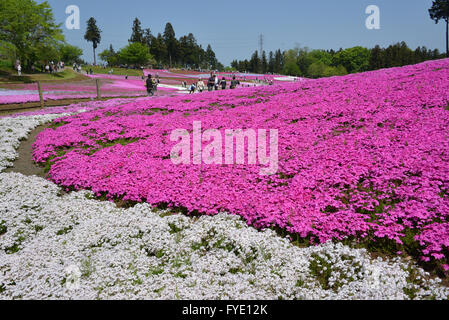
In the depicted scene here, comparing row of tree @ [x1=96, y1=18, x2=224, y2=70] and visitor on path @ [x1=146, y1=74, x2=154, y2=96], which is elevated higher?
row of tree @ [x1=96, y1=18, x2=224, y2=70]

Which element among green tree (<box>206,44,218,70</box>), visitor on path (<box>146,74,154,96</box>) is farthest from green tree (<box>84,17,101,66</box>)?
visitor on path (<box>146,74,154,96</box>)

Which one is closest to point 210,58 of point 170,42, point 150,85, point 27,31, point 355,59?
point 170,42

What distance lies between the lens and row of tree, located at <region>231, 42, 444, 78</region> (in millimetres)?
109562

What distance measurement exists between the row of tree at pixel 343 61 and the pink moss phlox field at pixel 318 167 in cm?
11112

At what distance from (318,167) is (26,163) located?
1194 cm

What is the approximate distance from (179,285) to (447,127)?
956 cm

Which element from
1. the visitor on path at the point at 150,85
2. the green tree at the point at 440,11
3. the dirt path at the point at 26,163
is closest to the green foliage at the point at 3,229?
the dirt path at the point at 26,163

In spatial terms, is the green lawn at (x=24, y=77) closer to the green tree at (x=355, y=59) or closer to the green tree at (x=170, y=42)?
the green tree at (x=170, y=42)

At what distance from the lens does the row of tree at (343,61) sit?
359 feet

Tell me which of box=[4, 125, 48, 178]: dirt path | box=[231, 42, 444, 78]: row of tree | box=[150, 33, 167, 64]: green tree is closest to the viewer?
box=[4, 125, 48, 178]: dirt path

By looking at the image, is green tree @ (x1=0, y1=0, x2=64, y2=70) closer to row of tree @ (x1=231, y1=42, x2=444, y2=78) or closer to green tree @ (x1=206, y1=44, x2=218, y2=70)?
row of tree @ (x1=231, y1=42, x2=444, y2=78)

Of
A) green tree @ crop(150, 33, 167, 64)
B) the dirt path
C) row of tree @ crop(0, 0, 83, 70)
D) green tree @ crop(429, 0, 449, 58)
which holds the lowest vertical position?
the dirt path

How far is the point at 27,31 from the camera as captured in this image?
2090 inches

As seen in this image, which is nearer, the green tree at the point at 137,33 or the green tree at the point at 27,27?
the green tree at the point at 27,27
